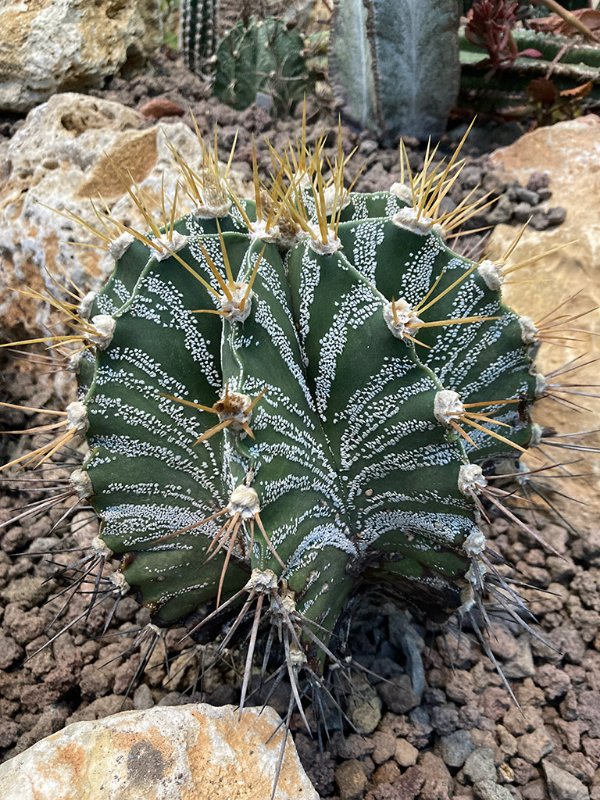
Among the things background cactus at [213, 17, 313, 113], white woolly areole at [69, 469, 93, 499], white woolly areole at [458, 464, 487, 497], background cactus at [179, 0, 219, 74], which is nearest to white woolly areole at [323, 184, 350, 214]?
white woolly areole at [458, 464, 487, 497]

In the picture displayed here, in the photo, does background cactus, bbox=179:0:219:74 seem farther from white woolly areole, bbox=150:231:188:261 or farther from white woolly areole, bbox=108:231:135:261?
white woolly areole, bbox=150:231:188:261

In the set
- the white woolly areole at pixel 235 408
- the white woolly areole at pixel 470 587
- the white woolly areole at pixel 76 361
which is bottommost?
the white woolly areole at pixel 470 587

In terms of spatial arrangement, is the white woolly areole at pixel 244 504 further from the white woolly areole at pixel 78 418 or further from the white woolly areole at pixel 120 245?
the white woolly areole at pixel 120 245

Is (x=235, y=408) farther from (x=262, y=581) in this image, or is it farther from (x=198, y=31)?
(x=198, y=31)

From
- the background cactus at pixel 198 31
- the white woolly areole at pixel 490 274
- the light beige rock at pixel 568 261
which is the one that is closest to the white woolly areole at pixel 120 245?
the white woolly areole at pixel 490 274

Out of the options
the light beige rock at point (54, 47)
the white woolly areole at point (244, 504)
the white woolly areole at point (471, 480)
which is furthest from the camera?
the light beige rock at point (54, 47)

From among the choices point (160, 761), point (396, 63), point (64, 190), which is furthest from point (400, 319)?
point (396, 63)
